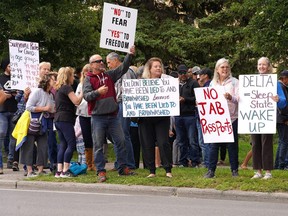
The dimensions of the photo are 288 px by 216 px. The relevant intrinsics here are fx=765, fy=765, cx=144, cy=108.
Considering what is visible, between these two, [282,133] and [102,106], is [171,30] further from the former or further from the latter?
[102,106]

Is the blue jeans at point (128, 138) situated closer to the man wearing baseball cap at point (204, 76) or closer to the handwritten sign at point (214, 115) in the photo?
the handwritten sign at point (214, 115)

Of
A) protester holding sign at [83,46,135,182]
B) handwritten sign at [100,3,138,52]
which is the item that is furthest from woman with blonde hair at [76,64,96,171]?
protester holding sign at [83,46,135,182]

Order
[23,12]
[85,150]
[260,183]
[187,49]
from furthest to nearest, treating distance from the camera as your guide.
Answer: [187,49] < [23,12] < [85,150] < [260,183]

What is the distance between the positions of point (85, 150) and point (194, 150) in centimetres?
224

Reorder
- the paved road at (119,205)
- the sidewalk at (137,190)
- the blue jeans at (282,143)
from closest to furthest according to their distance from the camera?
the paved road at (119,205), the sidewalk at (137,190), the blue jeans at (282,143)

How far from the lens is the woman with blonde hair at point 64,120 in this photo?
13.1 m

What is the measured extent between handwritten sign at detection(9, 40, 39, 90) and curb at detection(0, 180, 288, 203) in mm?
2358

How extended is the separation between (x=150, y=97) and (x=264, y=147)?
7.04 feet

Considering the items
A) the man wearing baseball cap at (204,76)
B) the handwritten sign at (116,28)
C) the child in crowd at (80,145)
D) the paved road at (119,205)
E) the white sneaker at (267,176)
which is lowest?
the paved road at (119,205)

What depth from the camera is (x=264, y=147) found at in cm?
1235

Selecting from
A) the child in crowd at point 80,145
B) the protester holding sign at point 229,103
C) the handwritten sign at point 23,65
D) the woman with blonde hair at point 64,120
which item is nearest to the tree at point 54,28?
the handwritten sign at point 23,65

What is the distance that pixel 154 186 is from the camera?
1198 centimetres

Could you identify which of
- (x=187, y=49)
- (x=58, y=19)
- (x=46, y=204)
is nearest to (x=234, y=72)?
(x=187, y=49)

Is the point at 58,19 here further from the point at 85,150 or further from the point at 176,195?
the point at 176,195
